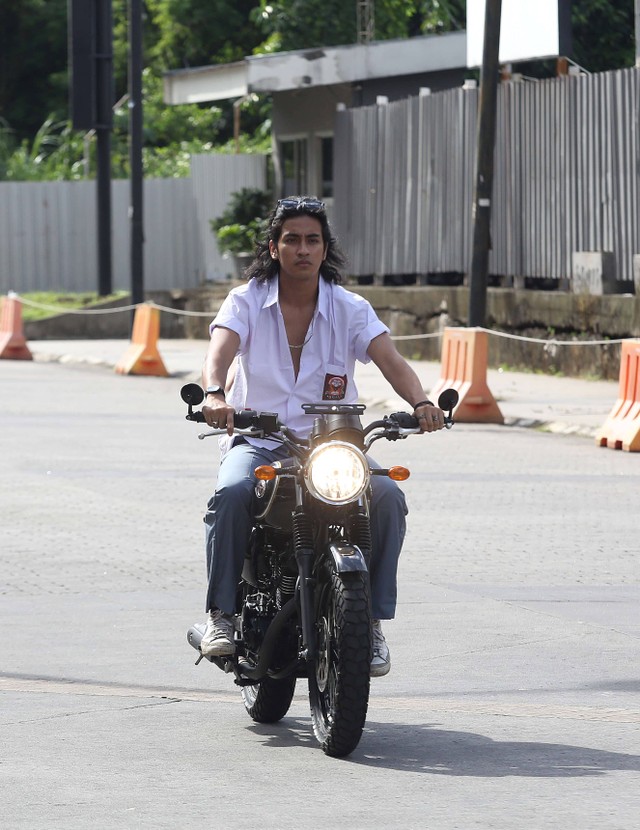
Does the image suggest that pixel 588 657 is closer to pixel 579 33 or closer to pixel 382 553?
pixel 382 553

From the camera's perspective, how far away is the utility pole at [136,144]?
27484 millimetres

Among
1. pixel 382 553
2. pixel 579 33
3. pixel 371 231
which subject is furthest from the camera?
pixel 579 33

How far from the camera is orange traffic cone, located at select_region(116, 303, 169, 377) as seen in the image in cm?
2336

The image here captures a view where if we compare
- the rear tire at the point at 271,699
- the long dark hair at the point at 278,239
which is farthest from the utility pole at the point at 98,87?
the rear tire at the point at 271,699

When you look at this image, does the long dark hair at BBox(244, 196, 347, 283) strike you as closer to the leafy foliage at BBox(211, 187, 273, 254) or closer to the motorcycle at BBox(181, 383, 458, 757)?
the motorcycle at BBox(181, 383, 458, 757)

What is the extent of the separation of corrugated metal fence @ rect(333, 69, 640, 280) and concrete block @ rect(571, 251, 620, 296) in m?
0.12

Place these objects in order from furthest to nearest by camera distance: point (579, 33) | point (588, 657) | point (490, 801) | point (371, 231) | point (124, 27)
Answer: point (124, 27) < point (579, 33) < point (371, 231) < point (588, 657) < point (490, 801)

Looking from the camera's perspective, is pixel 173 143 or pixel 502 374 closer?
pixel 502 374

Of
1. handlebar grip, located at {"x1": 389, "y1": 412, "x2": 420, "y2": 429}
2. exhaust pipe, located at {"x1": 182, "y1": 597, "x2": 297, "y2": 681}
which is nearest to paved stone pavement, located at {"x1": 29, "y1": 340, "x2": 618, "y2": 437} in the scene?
handlebar grip, located at {"x1": 389, "y1": 412, "x2": 420, "y2": 429}

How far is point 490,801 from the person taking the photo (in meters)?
5.07

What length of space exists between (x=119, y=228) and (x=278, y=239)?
30451mm

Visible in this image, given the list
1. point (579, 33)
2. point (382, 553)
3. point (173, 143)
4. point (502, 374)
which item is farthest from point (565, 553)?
point (173, 143)

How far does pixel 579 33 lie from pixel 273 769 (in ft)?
96.7

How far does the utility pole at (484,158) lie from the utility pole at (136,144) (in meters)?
8.65
